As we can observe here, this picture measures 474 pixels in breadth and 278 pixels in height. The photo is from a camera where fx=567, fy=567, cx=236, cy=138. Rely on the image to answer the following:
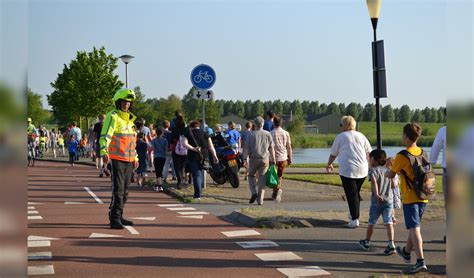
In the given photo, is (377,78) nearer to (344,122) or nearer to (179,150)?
(344,122)

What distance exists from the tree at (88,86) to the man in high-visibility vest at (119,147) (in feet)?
110

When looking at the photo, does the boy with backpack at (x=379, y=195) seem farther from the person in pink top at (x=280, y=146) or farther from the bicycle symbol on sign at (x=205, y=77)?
the bicycle symbol on sign at (x=205, y=77)

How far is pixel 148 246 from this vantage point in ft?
24.2

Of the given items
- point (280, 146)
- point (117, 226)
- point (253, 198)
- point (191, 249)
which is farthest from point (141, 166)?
point (191, 249)

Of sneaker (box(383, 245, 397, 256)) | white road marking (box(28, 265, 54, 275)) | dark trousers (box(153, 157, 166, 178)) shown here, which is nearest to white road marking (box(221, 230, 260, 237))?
sneaker (box(383, 245, 397, 256))

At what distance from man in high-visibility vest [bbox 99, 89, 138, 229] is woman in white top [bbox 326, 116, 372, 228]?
3250mm

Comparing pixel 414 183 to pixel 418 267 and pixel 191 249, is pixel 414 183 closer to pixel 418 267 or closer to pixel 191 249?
pixel 418 267

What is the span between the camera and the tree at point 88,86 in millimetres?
41875

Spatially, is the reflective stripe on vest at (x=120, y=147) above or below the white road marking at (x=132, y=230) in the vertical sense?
above

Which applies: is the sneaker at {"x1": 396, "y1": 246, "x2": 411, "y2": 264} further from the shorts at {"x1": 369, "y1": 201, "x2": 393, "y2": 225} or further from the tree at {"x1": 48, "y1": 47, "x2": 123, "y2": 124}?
the tree at {"x1": 48, "y1": 47, "x2": 123, "y2": 124}

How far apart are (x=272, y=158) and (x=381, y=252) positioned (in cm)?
536

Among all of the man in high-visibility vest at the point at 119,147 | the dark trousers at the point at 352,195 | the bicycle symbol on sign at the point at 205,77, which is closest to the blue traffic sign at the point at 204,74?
the bicycle symbol on sign at the point at 205,77

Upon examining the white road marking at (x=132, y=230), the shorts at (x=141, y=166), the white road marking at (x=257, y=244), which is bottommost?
the white road marking at (x=257, y=244)

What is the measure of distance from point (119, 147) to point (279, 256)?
3.42 meters
